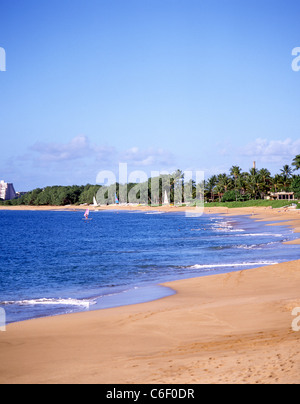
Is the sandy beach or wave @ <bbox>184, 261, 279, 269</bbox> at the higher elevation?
the sandy beach

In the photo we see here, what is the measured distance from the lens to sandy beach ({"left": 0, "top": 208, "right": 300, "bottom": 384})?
7.96 meters

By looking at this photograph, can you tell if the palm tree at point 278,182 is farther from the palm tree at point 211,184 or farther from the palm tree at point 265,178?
the palm tree at point 211,184

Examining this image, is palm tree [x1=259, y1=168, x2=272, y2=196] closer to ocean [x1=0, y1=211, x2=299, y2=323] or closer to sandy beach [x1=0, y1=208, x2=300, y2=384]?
ocean [x1=0, y1=211, x2=299, y2=323]

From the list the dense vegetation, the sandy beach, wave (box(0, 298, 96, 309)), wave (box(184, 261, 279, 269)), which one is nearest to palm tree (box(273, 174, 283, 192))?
the dense vegetation

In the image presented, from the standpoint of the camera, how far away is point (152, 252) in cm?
3556

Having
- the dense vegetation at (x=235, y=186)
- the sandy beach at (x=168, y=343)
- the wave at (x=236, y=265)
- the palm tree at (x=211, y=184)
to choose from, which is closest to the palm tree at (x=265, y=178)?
the dense vegetation at (x=235, y=186)

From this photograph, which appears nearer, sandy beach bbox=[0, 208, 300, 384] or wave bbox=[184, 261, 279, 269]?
sandy beach bbox=[0, 208, 300, 384]

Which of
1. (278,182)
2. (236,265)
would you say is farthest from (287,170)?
(236,265)

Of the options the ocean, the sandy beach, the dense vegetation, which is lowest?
the ocean

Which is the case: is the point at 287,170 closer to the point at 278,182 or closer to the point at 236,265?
the point at 278,182

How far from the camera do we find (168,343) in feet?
34.4

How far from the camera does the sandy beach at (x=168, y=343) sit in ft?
26.1
